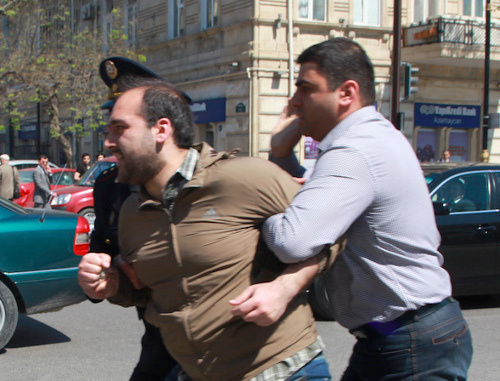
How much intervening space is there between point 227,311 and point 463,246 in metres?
5.42

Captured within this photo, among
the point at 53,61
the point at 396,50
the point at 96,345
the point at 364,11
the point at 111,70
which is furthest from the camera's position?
the point at 53,61

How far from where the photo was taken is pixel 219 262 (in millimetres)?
1888

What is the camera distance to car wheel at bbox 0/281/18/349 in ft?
17.8

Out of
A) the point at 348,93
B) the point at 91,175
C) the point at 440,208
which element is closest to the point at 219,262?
the point at 348,93

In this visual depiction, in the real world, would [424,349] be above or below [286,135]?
below

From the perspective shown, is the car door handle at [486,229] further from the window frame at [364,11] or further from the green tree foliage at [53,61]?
the green tree foliage at [53,61]

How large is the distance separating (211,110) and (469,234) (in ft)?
49.0

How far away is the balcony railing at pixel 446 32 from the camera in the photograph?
66.0 ft

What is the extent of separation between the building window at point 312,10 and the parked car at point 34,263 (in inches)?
632

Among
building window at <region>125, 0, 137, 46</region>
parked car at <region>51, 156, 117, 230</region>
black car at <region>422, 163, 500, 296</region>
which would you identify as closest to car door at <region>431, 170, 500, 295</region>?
black car at <region>422, 163, 500, 296</region>

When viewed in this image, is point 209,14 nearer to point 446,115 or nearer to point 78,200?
point 446,115

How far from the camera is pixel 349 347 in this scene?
5.68 meters

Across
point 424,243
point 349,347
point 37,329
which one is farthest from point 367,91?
point 37,329

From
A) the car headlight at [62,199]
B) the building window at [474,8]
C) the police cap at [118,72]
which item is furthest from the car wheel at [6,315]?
the building window at [474,8]
